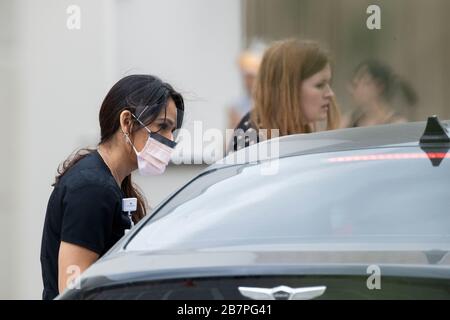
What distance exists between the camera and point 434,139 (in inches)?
139

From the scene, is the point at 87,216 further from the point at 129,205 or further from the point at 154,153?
the point at 154,153

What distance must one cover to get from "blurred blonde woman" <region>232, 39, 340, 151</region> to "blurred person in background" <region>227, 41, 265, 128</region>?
1.19m

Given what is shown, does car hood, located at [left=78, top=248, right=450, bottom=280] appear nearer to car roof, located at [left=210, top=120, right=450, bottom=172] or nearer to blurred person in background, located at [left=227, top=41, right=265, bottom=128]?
car roof, located at [left=210, top=120, right=450, bottom=172]

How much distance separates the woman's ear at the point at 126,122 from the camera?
411 cm

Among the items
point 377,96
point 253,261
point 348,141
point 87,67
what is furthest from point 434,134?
point 87,67

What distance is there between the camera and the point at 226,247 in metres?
3.12

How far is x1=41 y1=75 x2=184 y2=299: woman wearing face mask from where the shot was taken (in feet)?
12.5

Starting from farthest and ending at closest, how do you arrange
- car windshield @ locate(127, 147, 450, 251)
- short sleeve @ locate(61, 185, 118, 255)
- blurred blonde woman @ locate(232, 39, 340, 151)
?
blurred blonde woman @ locate(232, 39, 340, 151) < short sleeve @ locate(61, 185, 118, 255) < car windshield @ locate(127, 147, 450, 251)

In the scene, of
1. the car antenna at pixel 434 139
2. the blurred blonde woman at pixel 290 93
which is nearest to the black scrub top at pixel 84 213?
the car antenna at pixel 434 139

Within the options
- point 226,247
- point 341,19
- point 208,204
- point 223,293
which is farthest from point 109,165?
point 341,19

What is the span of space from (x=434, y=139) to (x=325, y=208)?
1.63ft

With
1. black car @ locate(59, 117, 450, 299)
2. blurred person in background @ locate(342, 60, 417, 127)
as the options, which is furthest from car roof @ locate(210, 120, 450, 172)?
blurred person in background @ locate(342, 60, 417, 127)

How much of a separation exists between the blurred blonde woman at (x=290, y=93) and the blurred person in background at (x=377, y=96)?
82 centimetres

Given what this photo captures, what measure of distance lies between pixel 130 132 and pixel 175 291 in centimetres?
137
